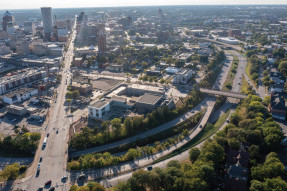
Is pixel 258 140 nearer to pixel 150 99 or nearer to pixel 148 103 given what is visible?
pixel 148 103

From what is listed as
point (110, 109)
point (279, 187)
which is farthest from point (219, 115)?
point (279, 187)

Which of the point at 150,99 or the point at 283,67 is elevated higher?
the point at 283,67

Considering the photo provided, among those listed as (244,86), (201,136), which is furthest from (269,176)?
(244,86)

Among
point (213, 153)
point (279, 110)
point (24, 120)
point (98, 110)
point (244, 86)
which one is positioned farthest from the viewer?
point (244, 86)

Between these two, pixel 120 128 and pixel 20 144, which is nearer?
pixel 20 144

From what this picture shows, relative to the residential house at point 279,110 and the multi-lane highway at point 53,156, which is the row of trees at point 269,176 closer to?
the residential house at point 279,110

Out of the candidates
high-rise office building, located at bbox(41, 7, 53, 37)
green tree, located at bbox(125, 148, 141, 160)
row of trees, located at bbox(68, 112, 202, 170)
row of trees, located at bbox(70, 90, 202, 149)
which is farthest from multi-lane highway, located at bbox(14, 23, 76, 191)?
high-rise office building, located at bbox(41, 7, 53, 37)
